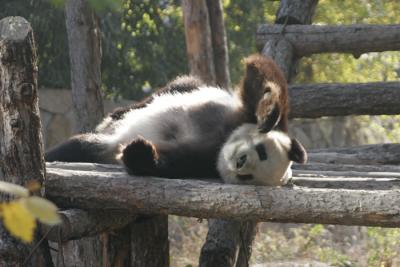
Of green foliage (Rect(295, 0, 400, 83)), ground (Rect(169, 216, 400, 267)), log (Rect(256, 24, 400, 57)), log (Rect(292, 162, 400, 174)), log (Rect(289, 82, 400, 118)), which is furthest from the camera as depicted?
green foliage (Rect(295, 0, 400, 83))

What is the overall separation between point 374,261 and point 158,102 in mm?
3341

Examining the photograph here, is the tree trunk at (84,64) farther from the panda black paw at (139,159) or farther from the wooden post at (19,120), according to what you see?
the wooden post at (19,120)

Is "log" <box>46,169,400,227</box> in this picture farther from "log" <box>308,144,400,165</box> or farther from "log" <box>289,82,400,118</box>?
"log" <box>289,82,400,118</box>

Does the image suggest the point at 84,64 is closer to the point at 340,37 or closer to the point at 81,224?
the point at 340,37

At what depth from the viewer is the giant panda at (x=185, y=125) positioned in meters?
3.05

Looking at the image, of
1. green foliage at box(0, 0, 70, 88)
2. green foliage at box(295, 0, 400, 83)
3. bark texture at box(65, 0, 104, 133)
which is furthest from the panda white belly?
green foliage at box(0, 0, 70, 88)

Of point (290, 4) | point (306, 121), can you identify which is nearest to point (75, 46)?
point (290, 4)

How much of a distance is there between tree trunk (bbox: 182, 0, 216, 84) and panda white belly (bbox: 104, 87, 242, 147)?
2.19 metres

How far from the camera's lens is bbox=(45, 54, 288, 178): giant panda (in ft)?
10.00

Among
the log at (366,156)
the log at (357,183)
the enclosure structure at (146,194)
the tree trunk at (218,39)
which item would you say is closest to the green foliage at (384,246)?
the log at (366,156)

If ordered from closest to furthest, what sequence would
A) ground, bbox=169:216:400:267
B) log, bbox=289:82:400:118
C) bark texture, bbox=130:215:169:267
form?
bark texture, bbox=130:215:169:267
log, bbox=289:82:400:118
ground, bbox=169:216:400:267

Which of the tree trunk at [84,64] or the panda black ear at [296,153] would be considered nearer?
the panda black ear at [296,153]

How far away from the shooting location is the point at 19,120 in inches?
101

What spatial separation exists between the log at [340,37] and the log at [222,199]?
7.79 feet
